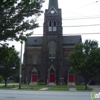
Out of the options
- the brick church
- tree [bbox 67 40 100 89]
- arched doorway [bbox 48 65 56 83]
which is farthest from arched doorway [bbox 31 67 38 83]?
tree [bbox 67 40 100 89]

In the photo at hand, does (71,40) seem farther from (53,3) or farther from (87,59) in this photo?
(87,59)

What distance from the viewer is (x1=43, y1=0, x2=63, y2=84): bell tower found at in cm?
5578

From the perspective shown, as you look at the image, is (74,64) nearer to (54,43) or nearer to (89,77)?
(89,77)

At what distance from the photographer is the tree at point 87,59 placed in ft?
118

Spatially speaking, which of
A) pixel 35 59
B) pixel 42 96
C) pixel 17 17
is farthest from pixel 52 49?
pixel 17 17

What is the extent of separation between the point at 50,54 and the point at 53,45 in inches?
99.8

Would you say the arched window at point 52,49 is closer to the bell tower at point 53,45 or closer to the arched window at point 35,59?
the bell tower at point 53,45

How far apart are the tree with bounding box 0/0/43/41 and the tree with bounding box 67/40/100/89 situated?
24.1m

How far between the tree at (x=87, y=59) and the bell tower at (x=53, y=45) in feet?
61.6

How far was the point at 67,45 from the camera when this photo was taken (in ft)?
191

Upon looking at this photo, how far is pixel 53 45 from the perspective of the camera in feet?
191

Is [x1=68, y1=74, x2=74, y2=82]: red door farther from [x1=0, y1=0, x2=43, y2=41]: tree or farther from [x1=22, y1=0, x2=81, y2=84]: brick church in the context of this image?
[x1=0, y1=0, x2=43, y2=41]: tree

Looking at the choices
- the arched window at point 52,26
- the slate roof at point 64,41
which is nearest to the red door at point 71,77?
the slate roof at point 64,41

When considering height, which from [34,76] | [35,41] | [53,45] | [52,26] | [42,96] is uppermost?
[52,26]
